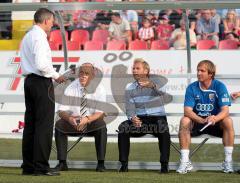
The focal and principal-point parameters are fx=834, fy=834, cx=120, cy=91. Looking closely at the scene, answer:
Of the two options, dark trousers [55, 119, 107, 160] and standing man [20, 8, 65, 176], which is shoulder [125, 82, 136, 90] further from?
standing man [20, 8, 65, 176]

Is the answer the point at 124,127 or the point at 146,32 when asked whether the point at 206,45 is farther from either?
the point at 124,127

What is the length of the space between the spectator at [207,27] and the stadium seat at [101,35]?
1361 millimetres

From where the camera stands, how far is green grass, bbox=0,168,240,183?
9159 mm

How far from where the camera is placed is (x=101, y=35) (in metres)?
12.3

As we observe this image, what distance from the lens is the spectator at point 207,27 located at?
37.4ft

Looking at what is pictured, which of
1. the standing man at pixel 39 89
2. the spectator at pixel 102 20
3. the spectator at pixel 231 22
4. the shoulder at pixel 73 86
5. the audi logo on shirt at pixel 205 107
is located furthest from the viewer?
the spectator at pixel 102 20

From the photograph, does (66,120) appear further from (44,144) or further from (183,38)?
(183,38)

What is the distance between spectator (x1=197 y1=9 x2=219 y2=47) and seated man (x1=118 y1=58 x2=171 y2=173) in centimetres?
125

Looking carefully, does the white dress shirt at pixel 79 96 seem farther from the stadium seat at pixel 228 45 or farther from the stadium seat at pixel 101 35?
the stadium seat at pixel 228 45

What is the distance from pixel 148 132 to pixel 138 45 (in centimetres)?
312

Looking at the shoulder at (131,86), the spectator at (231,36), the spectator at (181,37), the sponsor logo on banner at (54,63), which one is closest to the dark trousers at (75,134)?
the shoulder at (131,86)

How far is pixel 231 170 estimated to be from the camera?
10211 millimetres

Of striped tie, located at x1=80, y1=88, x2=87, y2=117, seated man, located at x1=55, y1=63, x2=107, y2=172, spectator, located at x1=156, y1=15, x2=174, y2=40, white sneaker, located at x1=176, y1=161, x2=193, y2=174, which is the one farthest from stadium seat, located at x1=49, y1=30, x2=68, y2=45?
white sneaker, located at x1=176, y1=161, x2=193, y2=174

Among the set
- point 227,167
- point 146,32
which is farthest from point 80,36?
point 227,167
